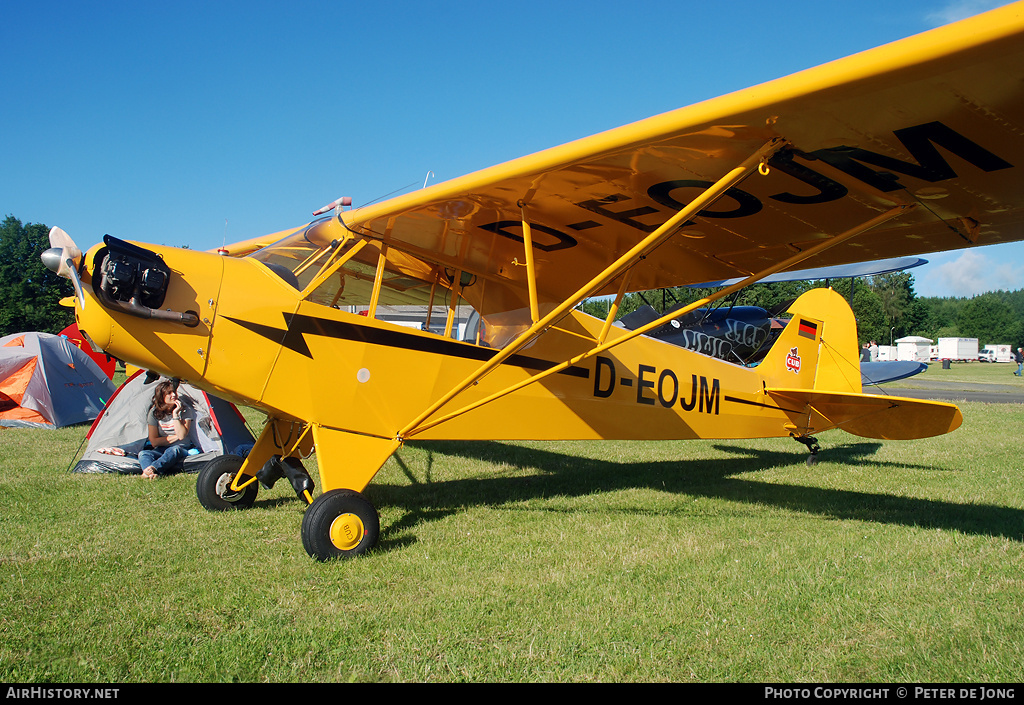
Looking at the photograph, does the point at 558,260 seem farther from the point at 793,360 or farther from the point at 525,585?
the point at 793,360

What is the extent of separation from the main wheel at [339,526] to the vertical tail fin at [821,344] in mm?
5770

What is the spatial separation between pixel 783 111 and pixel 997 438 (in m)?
9.85

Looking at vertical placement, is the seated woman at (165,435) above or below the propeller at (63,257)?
below

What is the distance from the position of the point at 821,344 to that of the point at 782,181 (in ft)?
16.5

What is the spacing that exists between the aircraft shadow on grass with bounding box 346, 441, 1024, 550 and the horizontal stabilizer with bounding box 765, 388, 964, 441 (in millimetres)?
Answer: 676

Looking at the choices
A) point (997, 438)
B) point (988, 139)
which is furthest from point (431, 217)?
point (997, 438)

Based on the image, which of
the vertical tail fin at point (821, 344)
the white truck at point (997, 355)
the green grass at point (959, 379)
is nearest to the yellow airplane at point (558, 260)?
the vertical tail fin at point (821, 344)

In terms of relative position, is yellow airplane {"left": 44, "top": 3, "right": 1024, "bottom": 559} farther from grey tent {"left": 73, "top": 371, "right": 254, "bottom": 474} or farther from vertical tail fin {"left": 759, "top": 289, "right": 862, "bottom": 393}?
grey tent {"left": 73, "top": 371, "right": 254, "bottom": 474}

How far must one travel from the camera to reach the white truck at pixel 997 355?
2964 inches

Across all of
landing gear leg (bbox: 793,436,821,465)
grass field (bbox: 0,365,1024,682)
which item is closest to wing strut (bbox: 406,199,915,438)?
grass field (bbox: 0,365,1024,682)

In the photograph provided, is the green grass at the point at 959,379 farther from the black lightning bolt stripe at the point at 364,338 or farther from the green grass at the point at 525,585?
the black lightning bolt stripe at the point at 364,338

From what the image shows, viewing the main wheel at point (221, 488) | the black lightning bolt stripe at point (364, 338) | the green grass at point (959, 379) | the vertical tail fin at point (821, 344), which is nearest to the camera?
the black lightning bolt stripe at point (364, 338)

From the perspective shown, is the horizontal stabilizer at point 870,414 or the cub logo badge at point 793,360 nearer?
the horizontal stabilizer at point 870,414

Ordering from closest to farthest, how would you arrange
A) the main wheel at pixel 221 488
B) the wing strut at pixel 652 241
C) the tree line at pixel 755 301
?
the wing strut at pixel 652 241 < the main wheel at pixel 221 488 < the tree line at pixel 755 301
